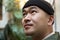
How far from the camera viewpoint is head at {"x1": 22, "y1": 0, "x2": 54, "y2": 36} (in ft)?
3.05

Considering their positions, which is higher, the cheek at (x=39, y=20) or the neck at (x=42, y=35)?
the cheek at (x=39, y=20)

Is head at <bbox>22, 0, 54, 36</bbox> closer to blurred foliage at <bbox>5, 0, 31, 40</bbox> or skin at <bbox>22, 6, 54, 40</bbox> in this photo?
skin at <bbox>22, 6, 54, 40</bbox>

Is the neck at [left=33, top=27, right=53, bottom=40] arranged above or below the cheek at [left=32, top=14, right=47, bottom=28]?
below

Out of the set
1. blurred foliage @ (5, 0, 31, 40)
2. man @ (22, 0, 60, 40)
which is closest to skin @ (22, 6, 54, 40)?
man @ (22, 0, 60, 40)

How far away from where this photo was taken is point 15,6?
6.22 feet

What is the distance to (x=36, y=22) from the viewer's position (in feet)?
3.11

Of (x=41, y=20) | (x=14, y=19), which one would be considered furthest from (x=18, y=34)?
(x=41, y=20)

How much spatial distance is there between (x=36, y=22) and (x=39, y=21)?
0.02 m

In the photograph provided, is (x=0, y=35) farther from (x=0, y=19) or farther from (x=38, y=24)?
(x=38, y=24)

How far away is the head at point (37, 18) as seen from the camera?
3.05ft

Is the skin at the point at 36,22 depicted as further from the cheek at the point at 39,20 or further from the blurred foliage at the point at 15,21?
the blurred foliage at the point at 15,21

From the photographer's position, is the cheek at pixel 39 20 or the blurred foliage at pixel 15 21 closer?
the cheek at pixel 39 20

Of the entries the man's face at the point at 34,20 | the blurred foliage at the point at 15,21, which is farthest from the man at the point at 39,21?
the blurred foliage at the point at 15,21

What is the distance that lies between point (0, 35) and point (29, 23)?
103cm
